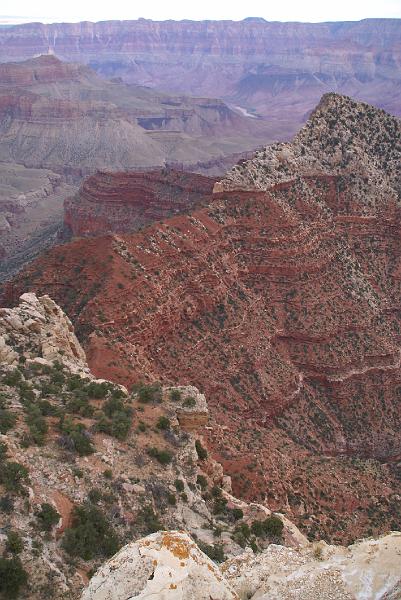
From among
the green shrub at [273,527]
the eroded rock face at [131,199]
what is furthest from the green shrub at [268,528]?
the eroded rock face at [131,199]

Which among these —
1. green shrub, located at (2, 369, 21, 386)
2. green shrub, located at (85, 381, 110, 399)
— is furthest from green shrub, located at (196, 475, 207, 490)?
green shrub, located at (2, 369, 21, 386)

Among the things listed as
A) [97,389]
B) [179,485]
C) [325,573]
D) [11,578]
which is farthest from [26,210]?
[325,573]

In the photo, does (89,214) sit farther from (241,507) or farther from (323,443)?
(241,507)

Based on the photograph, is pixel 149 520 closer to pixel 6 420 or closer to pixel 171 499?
pixel 171 499

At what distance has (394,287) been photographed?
64812 millimetres

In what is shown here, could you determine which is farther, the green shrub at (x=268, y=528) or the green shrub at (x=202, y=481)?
the green shrub at (x=202, y=481)

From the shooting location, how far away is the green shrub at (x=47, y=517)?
2050 cm

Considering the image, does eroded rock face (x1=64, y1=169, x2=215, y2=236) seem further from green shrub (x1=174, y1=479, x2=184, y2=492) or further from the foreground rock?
the foreground rock

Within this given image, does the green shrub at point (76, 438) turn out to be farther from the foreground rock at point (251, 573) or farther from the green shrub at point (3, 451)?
the foreground rock at point (251, 573)

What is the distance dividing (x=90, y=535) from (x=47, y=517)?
1.57 meters

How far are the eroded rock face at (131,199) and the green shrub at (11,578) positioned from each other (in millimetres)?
58160

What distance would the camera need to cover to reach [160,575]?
Answer: 572 inches

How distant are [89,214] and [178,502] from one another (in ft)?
214

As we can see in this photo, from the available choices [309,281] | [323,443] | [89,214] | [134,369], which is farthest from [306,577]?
[89,214]
